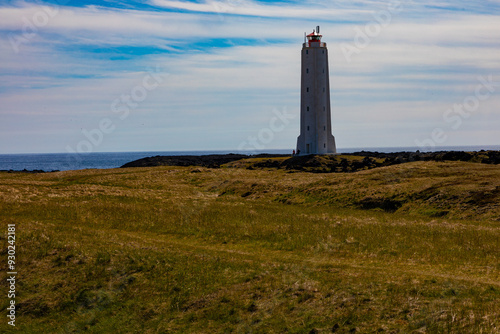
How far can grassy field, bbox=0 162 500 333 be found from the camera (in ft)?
50.8

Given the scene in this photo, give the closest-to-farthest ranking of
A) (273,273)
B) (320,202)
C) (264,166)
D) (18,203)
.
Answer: (273,273)
(18,203)
(320,202)
(264,166)

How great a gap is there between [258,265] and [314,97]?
65014 mm

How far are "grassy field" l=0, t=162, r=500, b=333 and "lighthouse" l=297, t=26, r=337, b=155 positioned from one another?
4469cm

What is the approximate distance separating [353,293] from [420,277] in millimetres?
3020

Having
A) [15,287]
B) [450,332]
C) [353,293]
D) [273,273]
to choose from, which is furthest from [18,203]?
[450,332]

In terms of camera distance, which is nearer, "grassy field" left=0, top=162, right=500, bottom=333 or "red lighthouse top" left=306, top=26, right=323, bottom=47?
"grassy field" left=0, top=162, right=500, bottom=333

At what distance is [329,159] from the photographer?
7462 cm

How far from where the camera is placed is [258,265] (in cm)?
2033

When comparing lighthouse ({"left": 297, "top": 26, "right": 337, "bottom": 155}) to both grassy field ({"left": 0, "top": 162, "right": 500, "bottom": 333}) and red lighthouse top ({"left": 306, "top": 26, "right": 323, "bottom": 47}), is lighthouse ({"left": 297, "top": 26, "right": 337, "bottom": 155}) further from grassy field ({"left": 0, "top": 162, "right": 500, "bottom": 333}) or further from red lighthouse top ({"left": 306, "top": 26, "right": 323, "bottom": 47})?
grassy field ({"left": 0, "top": 162, "right": 500, "bottom": 333})

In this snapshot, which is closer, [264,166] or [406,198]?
[406,198]

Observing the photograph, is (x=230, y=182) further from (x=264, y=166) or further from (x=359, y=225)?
(x=359, y=225)

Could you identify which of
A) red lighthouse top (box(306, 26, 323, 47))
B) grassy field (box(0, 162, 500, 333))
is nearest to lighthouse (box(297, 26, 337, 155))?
red lighthouse top (box(306, 26, 323, 47))

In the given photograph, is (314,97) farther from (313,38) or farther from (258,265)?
(258,265)

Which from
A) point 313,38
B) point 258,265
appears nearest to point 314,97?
point 313,38
